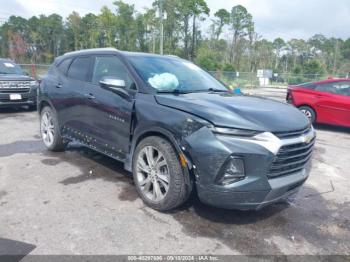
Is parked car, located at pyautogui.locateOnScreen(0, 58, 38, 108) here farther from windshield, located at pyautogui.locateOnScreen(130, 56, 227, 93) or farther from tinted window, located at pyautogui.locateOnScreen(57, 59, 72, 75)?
windshield, located at pyautogui.locateOnScreen(130, 56, 227, 93)

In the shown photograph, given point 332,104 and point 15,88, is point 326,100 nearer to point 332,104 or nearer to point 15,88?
point 332,104

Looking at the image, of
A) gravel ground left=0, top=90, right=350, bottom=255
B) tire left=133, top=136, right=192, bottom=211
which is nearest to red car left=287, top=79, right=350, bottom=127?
gravel ground left=0, top=90, right=350, bottom=255

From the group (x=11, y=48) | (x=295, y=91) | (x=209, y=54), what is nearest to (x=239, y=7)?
(x=209, y=54)

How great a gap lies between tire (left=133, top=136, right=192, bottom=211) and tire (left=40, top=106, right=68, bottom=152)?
2.37m

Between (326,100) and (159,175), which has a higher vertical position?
(326,100)

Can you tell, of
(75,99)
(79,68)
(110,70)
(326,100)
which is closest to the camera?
(110,70)

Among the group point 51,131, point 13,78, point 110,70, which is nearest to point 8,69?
point 13,78

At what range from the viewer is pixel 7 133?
292 inches

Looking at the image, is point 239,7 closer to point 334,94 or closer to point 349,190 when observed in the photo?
point 334,94

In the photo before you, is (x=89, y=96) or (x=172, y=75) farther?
(x=89, y=96)

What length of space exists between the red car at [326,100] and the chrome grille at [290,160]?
613cm

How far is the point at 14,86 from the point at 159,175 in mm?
7985

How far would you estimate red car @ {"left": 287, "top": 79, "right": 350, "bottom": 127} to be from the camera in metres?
8.85

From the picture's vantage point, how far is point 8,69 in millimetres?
10750
